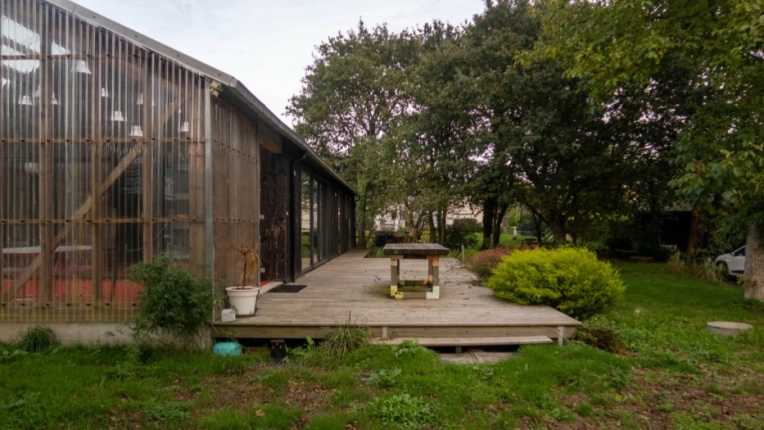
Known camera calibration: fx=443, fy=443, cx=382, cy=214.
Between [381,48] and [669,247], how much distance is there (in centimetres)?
1472

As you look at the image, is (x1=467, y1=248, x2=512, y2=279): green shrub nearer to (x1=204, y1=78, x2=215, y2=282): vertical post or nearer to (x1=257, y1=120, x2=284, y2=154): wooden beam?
(x1=257, y1=120, x2=284, y2=154): wooden beam

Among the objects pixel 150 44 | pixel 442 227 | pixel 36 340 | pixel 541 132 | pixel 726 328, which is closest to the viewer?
pixel 36 340

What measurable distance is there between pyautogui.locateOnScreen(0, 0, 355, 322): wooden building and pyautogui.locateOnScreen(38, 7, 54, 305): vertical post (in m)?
0.01

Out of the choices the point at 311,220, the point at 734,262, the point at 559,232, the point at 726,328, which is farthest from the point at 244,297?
the point at 734,262

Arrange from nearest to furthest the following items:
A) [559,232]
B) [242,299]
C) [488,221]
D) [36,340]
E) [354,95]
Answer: [36,340]
[242,299]
[559,232]
[488,221]
[354,95]

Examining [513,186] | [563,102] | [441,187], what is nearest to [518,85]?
[563,102]

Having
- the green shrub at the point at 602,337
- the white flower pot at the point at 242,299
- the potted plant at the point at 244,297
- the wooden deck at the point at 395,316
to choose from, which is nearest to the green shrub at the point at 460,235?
the wooden deck at the point at 395,316

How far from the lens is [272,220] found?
788 cm

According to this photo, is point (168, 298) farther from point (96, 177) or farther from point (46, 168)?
point (46, 168)

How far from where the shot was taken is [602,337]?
482cm

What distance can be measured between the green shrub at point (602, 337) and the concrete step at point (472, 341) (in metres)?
0.42

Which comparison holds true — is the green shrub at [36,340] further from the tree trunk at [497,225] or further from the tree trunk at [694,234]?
the tree trunk at [497,225]

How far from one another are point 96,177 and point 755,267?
10163 mm

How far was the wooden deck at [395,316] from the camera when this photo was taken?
15.7 ft
